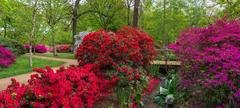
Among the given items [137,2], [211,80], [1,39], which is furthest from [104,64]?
[1,39]

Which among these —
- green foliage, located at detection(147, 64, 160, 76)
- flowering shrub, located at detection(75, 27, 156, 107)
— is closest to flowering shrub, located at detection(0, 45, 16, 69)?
flowering shrub, located at detection(75, 27, 156, 107)

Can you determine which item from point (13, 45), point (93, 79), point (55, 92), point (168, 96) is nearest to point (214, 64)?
point (168, 96)

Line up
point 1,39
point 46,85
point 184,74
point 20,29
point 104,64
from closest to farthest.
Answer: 1. point 46,85
2. point 184,74
3. point 104,64
4. point 20,29
5. point 1,39

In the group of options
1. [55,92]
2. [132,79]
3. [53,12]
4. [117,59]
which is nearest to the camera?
[55,92]

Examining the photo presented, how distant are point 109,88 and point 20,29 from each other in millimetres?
7189

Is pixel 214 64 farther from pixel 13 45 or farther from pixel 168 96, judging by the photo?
pixel 13 45

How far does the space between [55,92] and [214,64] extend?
8.72 ft

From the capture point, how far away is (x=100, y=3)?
2066 cm

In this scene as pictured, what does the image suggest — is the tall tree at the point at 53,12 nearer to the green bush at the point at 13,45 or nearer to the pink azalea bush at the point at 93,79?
the green bush at the point at 13,45

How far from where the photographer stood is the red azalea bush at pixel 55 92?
3.86 m

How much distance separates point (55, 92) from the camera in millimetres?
4246

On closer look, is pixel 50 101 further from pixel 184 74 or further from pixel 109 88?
pixel 184 74

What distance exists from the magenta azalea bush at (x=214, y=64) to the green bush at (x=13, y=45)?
35.4 ft

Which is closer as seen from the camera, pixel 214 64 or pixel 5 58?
pixel 214 64
